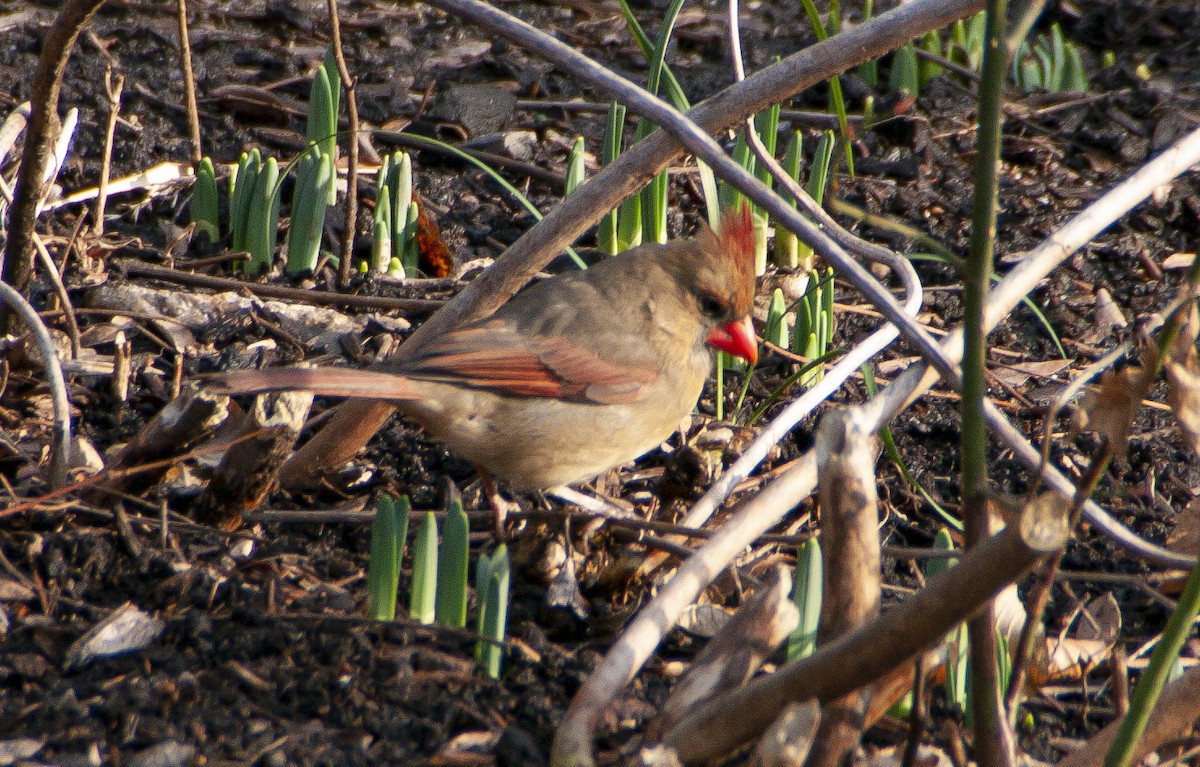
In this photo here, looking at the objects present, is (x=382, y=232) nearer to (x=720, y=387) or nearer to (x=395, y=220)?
(x=395, y=220)

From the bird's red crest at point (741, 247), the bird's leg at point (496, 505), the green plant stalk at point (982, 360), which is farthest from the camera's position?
the bird's red crest at point (741, 247)

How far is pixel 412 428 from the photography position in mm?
3504

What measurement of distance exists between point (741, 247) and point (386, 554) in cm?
176

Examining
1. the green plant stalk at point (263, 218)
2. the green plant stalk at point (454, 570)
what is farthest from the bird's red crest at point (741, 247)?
the green plant stalk at point (454, 570)

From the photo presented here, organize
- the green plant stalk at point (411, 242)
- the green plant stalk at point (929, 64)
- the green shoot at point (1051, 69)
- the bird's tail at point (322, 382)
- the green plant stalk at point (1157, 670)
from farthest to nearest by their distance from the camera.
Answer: the green shoot at point (1051, 69), the green plant stalk at point (929, 64), the green plant stalk at point (411, 242), the bird's tail at point (322, 382), the green plant stalk at point (1157, 670)

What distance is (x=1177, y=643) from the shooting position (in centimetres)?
149

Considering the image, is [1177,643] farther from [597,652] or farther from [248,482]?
[248,482]

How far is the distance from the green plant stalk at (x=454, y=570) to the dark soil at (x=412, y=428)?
4 centimetres

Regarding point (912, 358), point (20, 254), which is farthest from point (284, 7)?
point (912, 358)

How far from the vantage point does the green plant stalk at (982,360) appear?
1.37 metres

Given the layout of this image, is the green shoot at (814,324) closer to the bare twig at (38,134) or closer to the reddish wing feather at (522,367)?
the reddish wing feather at (522,367)

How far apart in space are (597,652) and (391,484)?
1.01 metres

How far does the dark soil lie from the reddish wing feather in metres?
0.30

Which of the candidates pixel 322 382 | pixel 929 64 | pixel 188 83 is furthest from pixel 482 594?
pixel 929 64
